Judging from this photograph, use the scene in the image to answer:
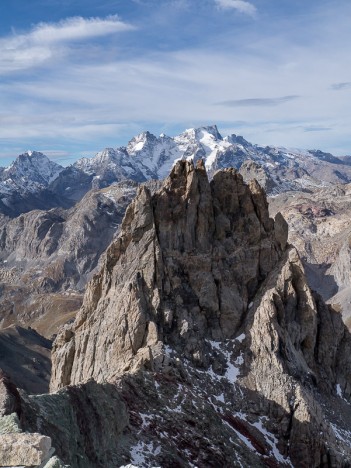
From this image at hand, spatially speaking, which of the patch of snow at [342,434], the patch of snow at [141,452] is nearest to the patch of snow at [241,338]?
the patch of snow at [342,434]

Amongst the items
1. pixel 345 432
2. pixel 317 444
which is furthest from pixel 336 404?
pixel 317 444

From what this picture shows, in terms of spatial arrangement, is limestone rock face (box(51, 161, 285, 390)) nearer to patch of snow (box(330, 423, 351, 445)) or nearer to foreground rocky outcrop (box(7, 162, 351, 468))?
foreground rocky outcrop (box(7, 162, 351, 468))

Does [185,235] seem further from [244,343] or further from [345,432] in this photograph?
[345,432]

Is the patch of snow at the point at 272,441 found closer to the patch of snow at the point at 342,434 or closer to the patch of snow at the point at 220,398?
the patch of snow at the point at 220,398

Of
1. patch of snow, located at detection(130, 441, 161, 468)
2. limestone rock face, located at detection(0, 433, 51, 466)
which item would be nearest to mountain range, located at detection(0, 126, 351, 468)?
patch of snow, located at detection(130, 441, 161, 468)

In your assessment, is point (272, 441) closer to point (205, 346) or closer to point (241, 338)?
point (205, 346)

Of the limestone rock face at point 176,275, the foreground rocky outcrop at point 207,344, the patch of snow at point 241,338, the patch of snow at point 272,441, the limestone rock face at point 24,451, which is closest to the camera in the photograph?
the limestone rock face at point 24,451
